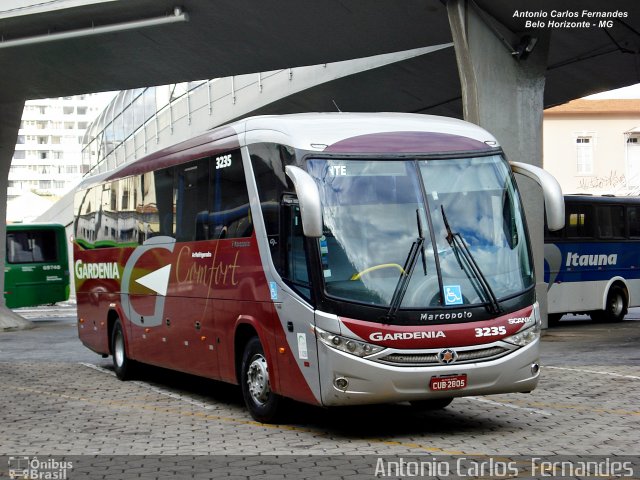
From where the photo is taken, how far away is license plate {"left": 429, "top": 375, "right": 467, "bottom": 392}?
991 cm

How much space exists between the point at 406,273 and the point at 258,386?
2241 mm

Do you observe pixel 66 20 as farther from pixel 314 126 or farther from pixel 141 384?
pixel 314 126

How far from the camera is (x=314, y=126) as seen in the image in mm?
10812

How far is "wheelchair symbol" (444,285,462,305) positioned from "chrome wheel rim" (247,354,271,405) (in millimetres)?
2046

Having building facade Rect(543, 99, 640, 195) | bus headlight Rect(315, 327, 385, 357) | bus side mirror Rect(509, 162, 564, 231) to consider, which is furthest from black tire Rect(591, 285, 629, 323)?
building facade Rect(543, 99, 640, 195)

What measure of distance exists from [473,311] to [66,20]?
1425cm

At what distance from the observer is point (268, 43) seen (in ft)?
76.3

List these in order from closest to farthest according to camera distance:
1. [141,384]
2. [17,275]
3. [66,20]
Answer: [141,384] → [66,20] → [17,275]

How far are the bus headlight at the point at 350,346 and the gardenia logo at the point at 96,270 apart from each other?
7.06m

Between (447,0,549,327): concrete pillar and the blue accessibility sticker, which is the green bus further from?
the blue accessibility sticker

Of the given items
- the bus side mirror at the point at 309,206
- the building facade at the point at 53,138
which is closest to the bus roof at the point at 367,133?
the bus side mirror at the point at 309,206

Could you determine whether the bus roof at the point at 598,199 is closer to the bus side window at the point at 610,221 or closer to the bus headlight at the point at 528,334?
the bus side window at the point at 610,221

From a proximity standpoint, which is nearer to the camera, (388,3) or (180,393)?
(180,393)

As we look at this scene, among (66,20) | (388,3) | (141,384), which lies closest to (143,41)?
(66,20)
